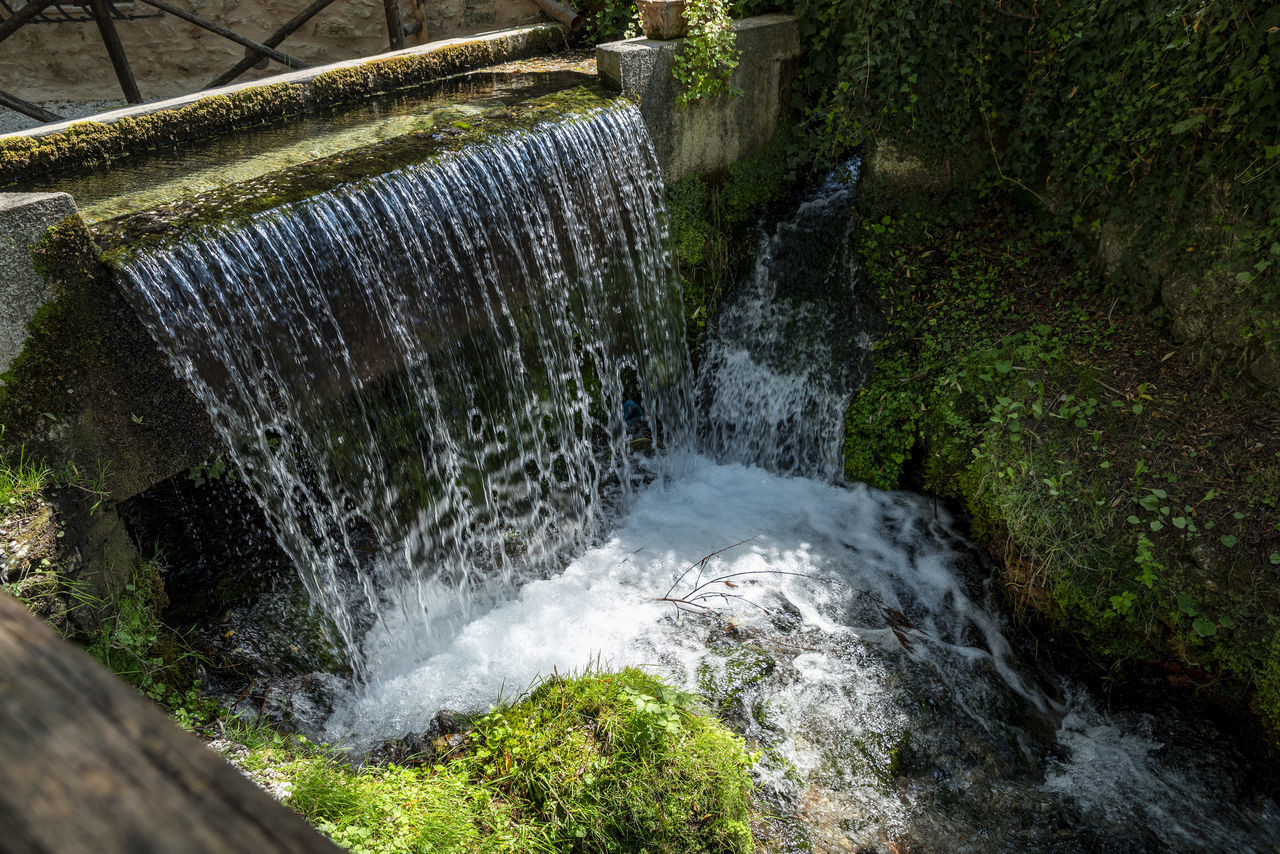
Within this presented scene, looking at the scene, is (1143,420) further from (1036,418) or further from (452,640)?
(452,640)

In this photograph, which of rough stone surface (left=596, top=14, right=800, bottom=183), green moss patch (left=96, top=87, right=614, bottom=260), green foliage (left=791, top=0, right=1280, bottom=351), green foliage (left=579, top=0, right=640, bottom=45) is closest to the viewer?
green moss patch (left=96, top=87, right=614, bottom=260)

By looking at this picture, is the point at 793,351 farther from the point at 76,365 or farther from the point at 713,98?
the point at 76,365

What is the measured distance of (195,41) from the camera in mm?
8852

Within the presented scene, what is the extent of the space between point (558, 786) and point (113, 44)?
668 centimetres

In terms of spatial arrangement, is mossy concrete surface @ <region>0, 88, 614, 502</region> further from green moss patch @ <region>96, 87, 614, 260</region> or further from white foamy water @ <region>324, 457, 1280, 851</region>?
white foamy water @ <region>324, 457, 1280, 851</region>


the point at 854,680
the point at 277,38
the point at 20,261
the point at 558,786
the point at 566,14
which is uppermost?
the point at 566,14

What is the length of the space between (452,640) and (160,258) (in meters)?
2.64

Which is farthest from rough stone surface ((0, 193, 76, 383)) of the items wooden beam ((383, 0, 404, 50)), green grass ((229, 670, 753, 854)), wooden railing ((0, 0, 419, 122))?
→ wooden beam ((383, 0, 404, 50))

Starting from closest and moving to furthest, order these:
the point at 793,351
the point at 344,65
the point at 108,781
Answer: the point at 108,781 < the point at 344,65 < the point at 793,351

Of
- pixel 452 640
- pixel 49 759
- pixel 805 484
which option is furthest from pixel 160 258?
pixel 805 484

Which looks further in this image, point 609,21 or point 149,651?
point 609,21

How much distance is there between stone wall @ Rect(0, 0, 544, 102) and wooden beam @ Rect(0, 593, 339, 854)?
8954mm

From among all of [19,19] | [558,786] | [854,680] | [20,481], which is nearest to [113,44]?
[19,19]

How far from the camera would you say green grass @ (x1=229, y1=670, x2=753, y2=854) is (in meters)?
3.06
